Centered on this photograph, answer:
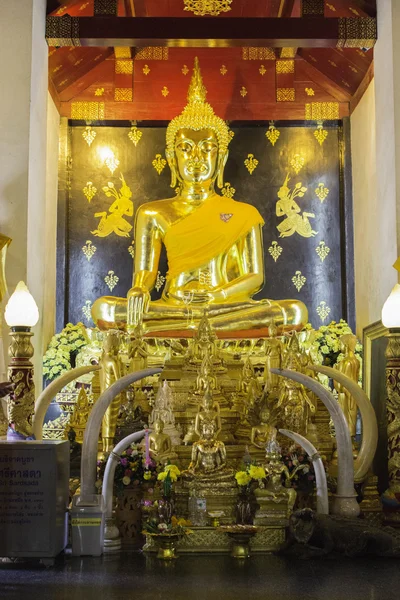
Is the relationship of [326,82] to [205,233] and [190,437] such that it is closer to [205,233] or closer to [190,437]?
[205,233]

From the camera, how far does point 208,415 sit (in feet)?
18.4

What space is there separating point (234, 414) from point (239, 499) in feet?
3.41

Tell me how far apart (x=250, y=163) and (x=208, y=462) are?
481cm

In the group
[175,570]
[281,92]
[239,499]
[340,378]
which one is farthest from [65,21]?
[175,570]

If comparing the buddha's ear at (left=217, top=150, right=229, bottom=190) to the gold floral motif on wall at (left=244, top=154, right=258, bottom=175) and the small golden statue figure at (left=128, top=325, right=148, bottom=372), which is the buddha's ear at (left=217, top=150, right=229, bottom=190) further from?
the small golden statue figure at (left=128, top=325, right=148, bottom=372)

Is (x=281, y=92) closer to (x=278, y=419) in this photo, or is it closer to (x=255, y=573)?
(x=278, y=419)

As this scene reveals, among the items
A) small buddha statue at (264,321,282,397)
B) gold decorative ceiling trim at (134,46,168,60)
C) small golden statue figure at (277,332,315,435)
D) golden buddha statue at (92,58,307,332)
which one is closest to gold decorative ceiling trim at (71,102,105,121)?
gold decorative ceiling trim at (134,46,168,60)

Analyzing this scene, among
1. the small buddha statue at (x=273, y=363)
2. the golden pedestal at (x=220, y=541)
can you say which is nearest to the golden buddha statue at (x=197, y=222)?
the small buddha statue at (x=273, y=363)

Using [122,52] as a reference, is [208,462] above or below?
below

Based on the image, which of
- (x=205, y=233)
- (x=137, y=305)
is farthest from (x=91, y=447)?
(x=205, y=233)

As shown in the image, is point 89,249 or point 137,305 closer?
point 137,305

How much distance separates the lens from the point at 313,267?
946cm

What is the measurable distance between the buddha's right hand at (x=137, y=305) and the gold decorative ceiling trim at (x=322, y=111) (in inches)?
113

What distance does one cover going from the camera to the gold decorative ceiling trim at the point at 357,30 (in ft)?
25.7
